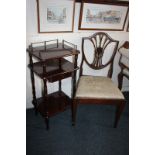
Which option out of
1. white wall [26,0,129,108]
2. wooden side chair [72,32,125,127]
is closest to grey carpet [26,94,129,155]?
wooden side chair [72,32,125,127]

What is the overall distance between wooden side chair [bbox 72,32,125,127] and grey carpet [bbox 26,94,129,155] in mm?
124

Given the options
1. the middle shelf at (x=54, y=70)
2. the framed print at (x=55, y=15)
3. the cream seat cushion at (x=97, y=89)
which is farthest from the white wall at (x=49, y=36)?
the cream seat cushion at (x=97, y=89)

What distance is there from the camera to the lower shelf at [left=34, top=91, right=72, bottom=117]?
1959mm

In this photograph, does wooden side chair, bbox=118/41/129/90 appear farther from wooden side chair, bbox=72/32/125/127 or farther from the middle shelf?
the middle shelf

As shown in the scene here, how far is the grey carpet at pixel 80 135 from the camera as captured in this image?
1.81 meters

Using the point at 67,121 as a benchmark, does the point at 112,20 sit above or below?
above

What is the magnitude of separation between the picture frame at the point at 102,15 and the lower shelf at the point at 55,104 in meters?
0.82

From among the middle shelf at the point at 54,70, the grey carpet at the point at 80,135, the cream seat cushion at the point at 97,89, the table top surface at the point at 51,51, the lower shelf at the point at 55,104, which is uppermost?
the table top surface at the point at 51,51

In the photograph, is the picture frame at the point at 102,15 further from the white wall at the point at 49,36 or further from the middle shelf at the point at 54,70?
the middle shelf at the point at 54,70
